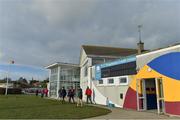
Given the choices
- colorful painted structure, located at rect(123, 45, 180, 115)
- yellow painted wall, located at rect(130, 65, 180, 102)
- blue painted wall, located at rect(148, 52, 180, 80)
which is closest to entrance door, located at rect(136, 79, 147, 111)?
colorful painted structure, located at rect(123, 45, 180, 115)

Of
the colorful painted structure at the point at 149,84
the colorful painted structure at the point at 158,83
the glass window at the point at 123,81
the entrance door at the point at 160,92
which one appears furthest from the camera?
the glass window at the point at 123,81

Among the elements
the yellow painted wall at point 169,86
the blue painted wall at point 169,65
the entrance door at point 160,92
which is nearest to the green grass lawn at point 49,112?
the entrance door at point 160,92

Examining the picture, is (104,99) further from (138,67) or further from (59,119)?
(59,119)

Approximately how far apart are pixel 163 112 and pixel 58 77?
27.5 meters

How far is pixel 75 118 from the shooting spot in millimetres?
11711

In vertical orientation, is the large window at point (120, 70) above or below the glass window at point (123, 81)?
above

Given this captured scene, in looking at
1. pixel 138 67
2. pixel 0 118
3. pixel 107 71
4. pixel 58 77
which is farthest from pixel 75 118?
pixel 58 77

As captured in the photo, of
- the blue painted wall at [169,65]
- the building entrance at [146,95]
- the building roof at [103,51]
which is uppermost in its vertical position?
the building roof at [103,51]

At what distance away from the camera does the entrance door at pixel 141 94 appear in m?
16.8

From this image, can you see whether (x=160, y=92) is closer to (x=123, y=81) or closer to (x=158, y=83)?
(x=158, y=83)

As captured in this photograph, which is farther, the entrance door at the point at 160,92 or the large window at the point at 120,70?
the large window at the point at 120,70

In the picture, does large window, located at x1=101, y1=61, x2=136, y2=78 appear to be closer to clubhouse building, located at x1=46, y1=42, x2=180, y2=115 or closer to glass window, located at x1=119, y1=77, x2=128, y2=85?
clubhouse building, located at x1=46, y1=42, x2=180, y2=115

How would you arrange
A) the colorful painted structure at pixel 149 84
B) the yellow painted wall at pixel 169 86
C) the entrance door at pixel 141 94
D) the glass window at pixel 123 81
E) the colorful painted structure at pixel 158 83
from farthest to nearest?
the glass window at pixel 123 81
the entrance door at pixel 141 94
the colorful painted structure at pixel 149 84
the colorful painted structure at pixel 158 83
the yellow painted wall at pixel 169 86

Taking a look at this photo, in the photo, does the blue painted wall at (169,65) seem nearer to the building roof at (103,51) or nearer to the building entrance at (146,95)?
the building entrance at (146,95)
